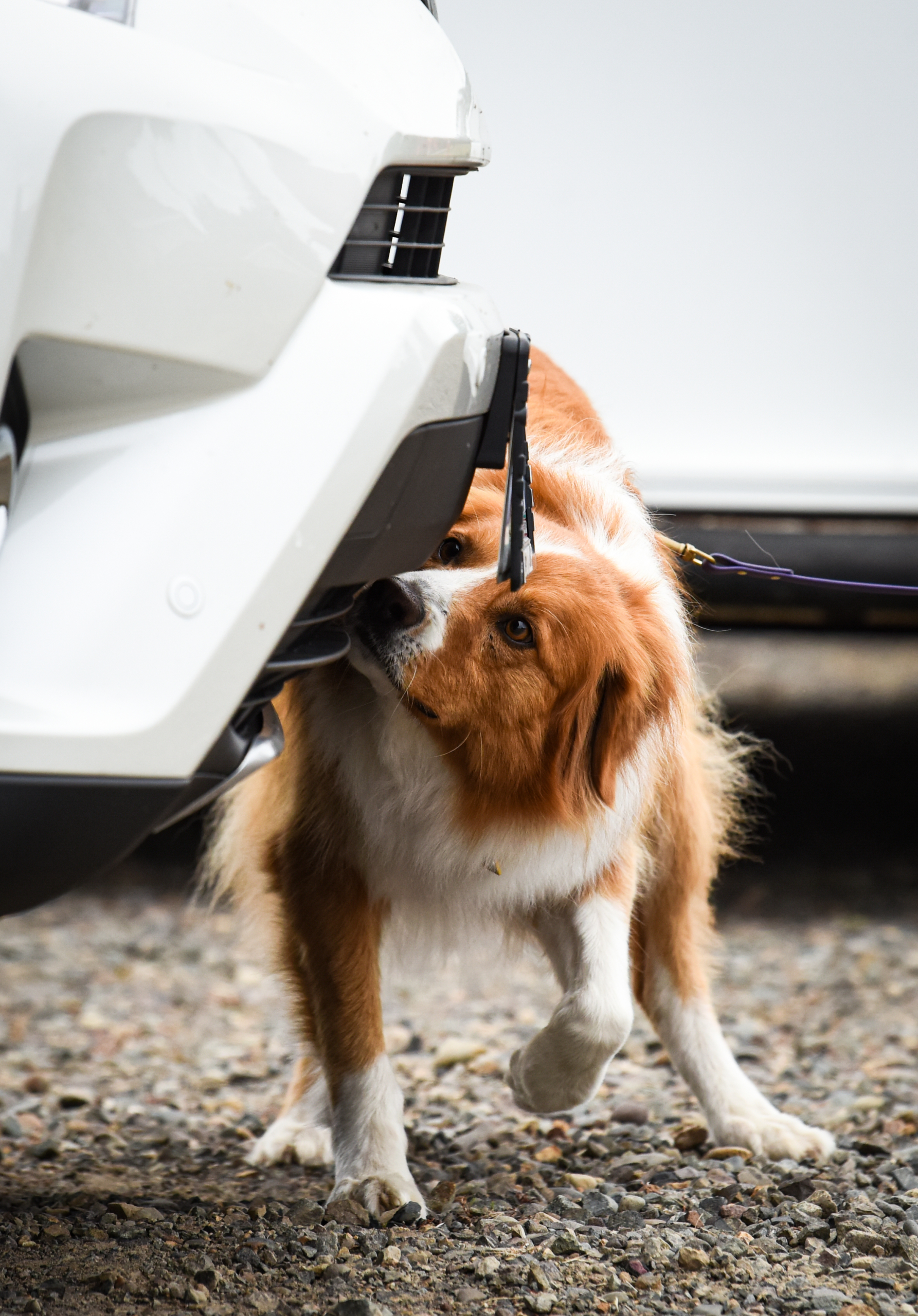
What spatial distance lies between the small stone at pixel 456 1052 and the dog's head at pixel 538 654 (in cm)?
158

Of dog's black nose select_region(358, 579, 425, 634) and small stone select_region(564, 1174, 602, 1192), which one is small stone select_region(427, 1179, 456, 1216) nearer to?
small stone select_region(564, 1174, 602, 1192)

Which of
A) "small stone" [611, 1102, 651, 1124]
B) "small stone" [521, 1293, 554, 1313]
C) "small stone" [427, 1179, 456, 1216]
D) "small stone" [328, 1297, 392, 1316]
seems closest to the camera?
"small stone" [328, 1297, 392, 1316]

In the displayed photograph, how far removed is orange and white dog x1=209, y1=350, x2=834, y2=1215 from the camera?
2.49m

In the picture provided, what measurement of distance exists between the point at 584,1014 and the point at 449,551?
3.14 feet

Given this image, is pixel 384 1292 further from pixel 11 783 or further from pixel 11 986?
pixel 11 986

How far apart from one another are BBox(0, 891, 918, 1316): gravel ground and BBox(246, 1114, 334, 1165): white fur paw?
6cm

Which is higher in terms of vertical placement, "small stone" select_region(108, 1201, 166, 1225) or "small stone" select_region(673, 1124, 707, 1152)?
"small stone" select_region(108, 1201, 166, 1225)

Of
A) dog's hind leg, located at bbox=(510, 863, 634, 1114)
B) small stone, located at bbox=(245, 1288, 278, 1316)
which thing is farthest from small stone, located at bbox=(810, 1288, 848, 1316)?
small stone, located at bbox=(245, 1288, 278, 1316)

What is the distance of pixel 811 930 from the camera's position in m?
5.20

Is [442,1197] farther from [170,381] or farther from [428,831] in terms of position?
[170,381]

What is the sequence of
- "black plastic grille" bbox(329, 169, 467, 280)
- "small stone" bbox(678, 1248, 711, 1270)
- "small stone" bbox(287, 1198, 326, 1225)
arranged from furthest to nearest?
"small stone" bbox(287, 1198, 326, 1225)
"small stone" bbox(678, 1248, 711, 1270)
"black plastic grille" bbox(329, 169, 467, 280)

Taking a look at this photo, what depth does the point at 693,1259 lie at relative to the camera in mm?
2355

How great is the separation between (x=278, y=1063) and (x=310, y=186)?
3091 mm

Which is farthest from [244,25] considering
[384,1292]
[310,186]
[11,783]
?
[384,1292]
